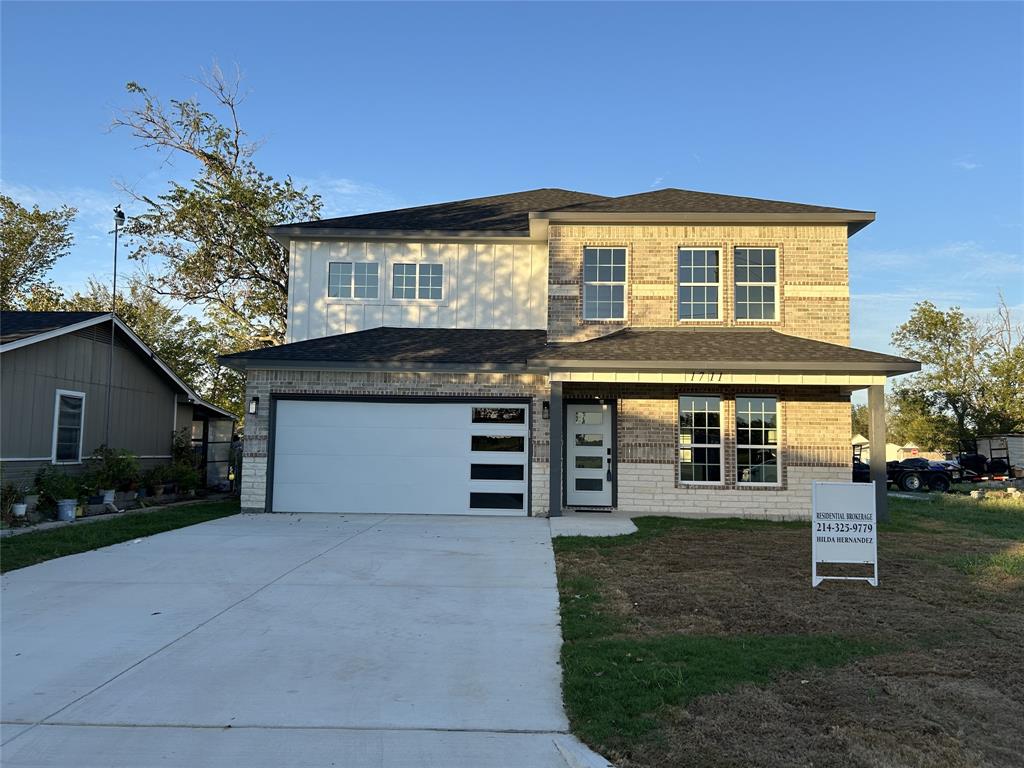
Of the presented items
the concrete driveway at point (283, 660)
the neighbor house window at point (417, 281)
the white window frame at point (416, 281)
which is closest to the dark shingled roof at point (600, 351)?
the white window frame at point (416, 281)

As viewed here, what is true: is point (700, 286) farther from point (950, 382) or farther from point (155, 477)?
point (950, 382)

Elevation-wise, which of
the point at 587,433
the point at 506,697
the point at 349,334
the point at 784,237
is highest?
the point at 784,237

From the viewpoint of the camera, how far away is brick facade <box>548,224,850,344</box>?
47.7ft

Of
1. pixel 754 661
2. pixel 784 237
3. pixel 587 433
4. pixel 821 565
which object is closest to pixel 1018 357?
pixel 784 237

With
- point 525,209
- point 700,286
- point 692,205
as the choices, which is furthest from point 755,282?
point 525,209

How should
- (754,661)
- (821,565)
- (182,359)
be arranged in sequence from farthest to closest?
(182,359)
(821,565)
(754,661)

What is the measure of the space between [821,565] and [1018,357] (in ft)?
125

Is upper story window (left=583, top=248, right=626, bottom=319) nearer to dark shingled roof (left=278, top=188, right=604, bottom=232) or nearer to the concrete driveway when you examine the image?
dark shingled roof (left=278, top=188, right=604, bottom=232)

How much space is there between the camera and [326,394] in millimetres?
13992

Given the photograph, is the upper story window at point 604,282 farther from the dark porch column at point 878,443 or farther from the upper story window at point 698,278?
the dark porch column at point 878,443

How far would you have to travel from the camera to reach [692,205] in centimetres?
1509

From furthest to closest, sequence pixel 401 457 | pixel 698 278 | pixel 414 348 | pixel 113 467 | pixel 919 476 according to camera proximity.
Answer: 1. pixel 919 476
2. pixel 113 467
3. pixel 698 278
4. pixel 414 348
5. pixel 401 457

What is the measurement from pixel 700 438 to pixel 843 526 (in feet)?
20.5

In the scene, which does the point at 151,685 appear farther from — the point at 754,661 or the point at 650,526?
the point at 650,526
